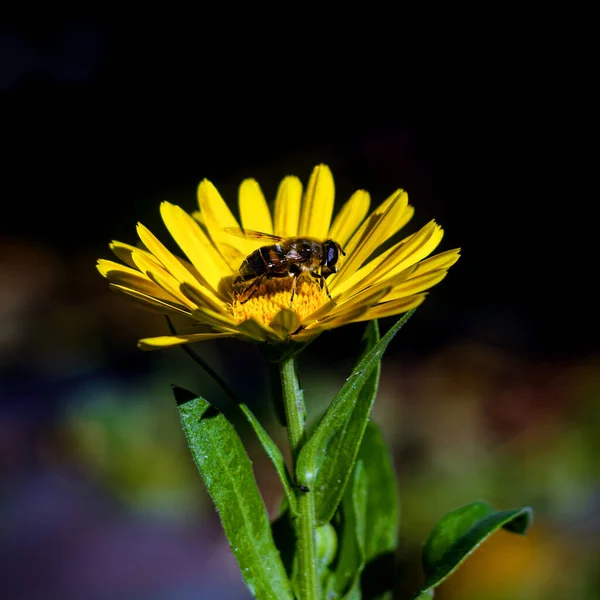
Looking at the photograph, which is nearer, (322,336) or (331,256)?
(331,256)

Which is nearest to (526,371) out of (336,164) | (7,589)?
(336,164)

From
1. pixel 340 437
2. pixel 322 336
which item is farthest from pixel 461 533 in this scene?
pixel 322 336

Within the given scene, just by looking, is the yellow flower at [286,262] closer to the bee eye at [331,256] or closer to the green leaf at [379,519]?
the bee eye at [331,256]

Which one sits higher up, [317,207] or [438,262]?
[317,207]

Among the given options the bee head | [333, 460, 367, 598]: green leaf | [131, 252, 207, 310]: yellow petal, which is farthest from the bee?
[333, 460, 367, 598]: green leaf

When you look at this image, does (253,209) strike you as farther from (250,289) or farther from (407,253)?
(407,253)

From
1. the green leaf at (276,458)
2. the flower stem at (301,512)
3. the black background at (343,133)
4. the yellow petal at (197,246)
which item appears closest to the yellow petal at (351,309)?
the flower stem at (301,512)

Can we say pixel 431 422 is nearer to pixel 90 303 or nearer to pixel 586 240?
pixel 586 240

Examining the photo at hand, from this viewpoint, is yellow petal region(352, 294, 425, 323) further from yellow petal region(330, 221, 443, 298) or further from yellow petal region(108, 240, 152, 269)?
yellow petal region(108, 240, 152, 269)
